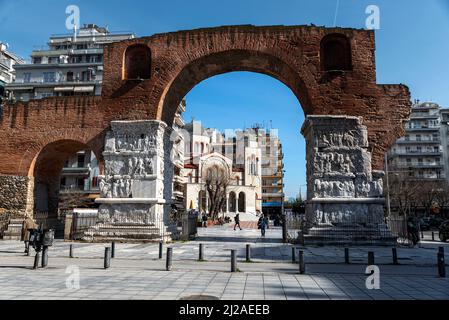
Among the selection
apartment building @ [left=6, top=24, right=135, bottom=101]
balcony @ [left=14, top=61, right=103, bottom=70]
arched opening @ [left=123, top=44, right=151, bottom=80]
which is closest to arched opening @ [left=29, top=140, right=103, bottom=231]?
arched opening @ [left=123, top=44, right=151, bottom=80]

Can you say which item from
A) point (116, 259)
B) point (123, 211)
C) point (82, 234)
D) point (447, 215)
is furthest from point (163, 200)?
point (447, 215)

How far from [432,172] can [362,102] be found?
175ft

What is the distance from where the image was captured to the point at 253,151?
7319 cm

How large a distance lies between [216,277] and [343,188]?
8085 mm

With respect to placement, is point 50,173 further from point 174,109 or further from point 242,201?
point 242,201

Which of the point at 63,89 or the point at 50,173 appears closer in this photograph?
the point at 50,173

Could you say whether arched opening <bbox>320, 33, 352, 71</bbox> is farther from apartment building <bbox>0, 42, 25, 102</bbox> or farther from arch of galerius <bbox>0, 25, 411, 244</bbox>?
apartment building <bbox>0, 42, 25, 102</bbox>

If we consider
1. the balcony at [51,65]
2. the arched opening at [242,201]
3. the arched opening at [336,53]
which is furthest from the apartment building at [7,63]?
the arched opening at [336,53]

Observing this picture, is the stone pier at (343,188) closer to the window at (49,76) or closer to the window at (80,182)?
the window at (80,182)

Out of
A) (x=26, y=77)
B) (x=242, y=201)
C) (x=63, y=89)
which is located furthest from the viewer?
(x=242, y=201)

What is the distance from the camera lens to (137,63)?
1753cm

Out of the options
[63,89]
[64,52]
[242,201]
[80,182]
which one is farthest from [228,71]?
[242,201]

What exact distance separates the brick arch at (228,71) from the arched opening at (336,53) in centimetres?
149
